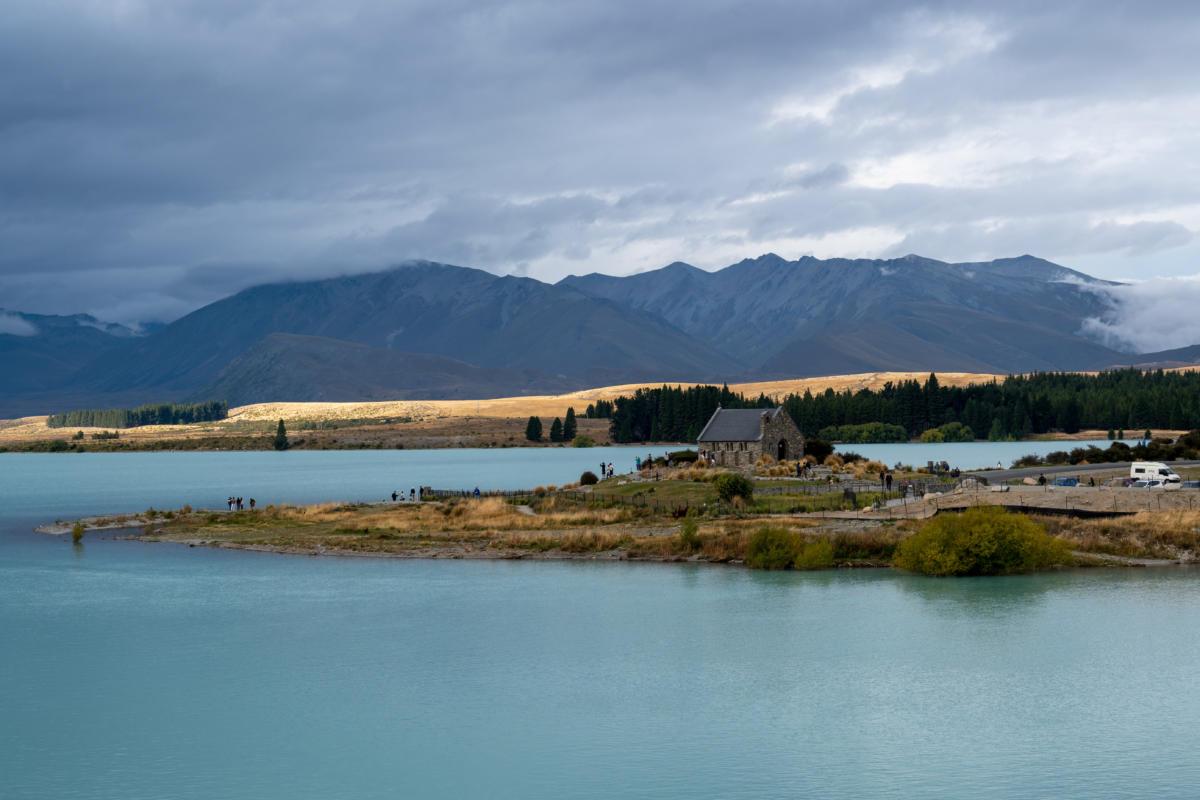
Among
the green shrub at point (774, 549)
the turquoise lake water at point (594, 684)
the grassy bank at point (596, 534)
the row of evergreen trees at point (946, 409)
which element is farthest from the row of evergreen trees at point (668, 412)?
the turquoise lake water at point (594, 684)

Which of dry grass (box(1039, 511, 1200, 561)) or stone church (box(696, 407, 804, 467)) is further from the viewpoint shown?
stone church (box(696, 407, 804, 467))

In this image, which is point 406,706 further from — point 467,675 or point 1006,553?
point 1006,553

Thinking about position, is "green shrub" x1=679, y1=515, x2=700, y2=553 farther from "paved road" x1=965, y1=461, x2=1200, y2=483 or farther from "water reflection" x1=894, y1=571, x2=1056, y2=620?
"paved road" x1=965, y1=461, x2=1200, y2=483

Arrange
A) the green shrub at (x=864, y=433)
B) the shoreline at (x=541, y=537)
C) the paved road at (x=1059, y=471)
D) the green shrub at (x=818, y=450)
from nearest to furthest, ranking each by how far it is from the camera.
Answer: the shoreline at (x=541, y=537), the paved road at (x=1059, y=471), the green shrub at (x=818, y=450), the green shrub at (x=864, y=433)

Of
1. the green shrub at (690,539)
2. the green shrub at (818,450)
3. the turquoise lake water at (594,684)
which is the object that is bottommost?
the turquoise lake water at (594,684)

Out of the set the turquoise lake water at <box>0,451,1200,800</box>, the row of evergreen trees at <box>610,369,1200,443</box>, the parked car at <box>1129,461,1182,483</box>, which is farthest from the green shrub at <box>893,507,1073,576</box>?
the row of evergreen trees at <box>610,369,1200,443</box>

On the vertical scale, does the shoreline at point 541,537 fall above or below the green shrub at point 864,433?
below

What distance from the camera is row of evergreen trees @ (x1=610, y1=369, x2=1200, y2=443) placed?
540 feet

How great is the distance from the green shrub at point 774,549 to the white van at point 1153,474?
24.1 meters

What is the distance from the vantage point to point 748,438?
308 feet

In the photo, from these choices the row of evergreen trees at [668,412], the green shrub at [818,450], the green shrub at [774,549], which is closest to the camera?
the green shrub at [774,549]

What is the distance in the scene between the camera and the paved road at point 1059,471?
75.9 m

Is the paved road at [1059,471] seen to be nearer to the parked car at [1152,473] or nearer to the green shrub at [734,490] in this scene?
the parked car at [1152,473]

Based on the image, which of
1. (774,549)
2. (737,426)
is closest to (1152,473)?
(774,549)
